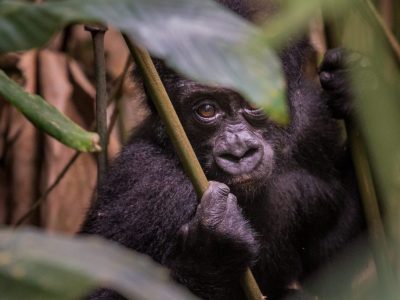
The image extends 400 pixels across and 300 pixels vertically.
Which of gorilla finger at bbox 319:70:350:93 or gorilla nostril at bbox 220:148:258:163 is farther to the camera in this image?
gorilla finger at bbox 319:70:350:93

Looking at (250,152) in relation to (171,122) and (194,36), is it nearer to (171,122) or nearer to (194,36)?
(171,122)

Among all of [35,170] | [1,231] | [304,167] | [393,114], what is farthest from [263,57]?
[35,170]

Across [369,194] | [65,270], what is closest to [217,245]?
[369,194]

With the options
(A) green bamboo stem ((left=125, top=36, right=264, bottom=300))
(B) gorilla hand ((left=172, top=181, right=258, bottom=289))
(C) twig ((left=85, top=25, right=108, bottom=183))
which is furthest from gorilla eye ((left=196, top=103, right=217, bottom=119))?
(A) green bamboo stem ((left=125, top=36, right=264, bottom=300))

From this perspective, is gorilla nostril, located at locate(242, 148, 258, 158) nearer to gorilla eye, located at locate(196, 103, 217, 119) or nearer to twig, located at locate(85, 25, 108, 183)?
gorilla eye, located at locate(196, 103, 217, 119)

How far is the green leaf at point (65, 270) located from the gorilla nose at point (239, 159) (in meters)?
1.71

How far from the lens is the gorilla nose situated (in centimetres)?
266

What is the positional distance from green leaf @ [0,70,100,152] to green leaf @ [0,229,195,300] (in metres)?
0.60

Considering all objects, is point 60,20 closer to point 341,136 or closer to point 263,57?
point 263,57

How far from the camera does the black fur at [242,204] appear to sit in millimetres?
2482

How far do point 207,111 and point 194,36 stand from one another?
180 cm

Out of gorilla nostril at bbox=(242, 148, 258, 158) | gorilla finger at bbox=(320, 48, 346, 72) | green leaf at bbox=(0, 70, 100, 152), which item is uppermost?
green leaf at bbox=(0, 70, 100, 152)

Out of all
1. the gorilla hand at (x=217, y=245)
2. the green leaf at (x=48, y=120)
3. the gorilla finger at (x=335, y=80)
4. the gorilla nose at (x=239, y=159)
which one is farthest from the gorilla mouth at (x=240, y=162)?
the green leaf at (x=48, y=120)

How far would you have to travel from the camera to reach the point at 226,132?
110 inches
